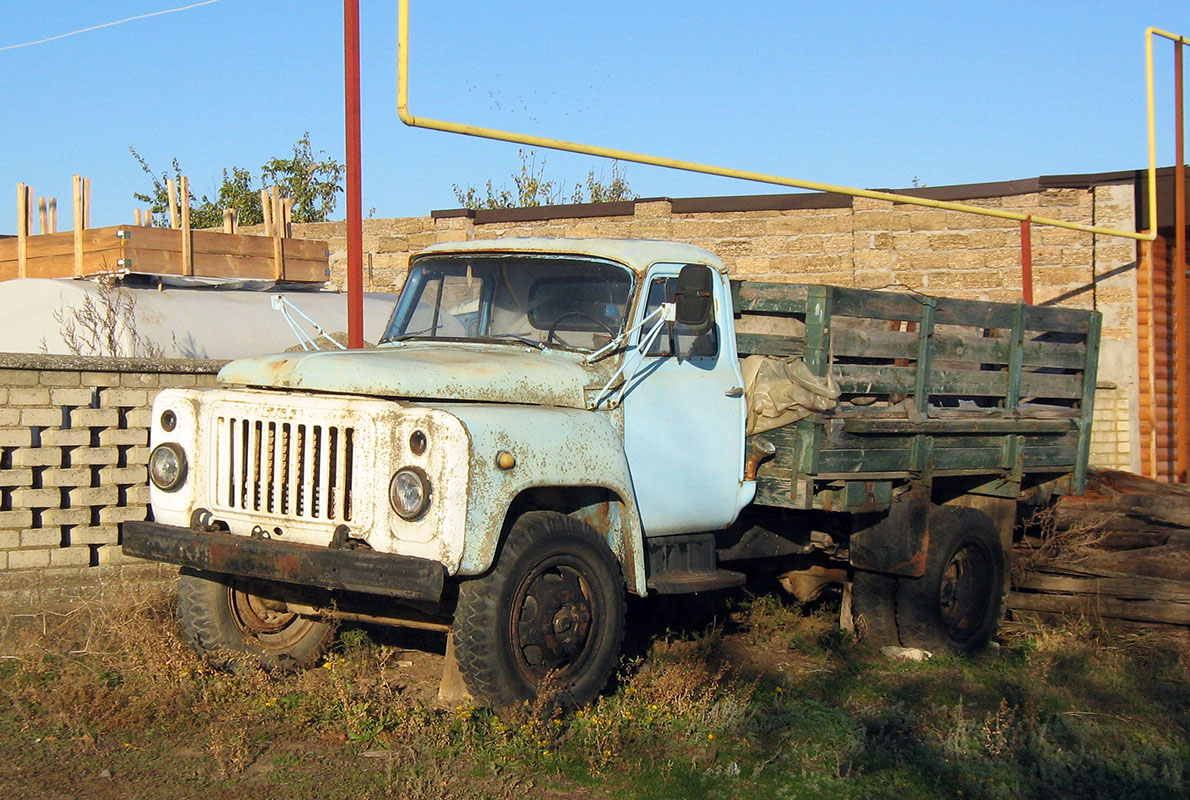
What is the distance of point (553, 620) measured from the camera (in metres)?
5.28

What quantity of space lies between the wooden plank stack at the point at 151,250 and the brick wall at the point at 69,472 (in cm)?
313

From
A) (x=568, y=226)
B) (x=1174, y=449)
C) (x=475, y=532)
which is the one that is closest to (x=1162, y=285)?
(x=1174, y=449)

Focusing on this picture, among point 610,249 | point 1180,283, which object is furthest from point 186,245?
point 1180,283

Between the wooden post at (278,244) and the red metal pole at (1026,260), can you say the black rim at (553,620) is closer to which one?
the wooden post at (278,244)

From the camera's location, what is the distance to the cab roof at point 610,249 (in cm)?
611

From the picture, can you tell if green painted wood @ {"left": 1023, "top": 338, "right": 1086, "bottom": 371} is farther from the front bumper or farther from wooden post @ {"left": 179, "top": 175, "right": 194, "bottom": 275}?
wooden post @ {"left": 179, "top": 175, "right": 194, "bottom": 275}

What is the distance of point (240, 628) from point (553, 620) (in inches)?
66.1

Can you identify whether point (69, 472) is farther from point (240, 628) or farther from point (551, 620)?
point (551, 620)

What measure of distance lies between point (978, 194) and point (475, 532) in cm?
1064

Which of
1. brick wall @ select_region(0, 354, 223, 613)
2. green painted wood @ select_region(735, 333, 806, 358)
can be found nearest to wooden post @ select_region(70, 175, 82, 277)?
brick wall @ select_region(0, 354, 223, 613)

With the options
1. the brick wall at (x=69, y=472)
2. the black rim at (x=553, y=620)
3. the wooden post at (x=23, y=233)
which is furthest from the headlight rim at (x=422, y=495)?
the wooden post at (x=23, y=233)

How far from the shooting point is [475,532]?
4.83 metres

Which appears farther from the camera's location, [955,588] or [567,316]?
[955,588]

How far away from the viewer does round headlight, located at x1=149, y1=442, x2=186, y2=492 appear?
5492 mm
